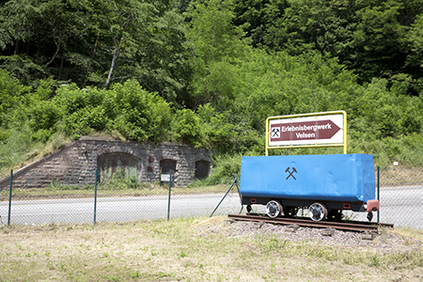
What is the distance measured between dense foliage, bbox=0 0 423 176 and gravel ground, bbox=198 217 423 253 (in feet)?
47.4

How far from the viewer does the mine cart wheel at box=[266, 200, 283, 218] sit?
988 centimetres

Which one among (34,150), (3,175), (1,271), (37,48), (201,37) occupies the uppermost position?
(201,37)

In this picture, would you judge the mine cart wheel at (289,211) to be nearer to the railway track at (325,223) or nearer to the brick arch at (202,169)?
the railway track at (325,223)

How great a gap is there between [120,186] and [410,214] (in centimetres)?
1538

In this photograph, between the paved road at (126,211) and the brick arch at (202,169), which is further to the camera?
the brick arch at (202,169)

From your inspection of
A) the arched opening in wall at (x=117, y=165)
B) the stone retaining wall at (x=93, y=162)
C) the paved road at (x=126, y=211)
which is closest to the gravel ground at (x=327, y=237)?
the paved road at (x=126, y=211)

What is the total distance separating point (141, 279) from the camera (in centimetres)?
603

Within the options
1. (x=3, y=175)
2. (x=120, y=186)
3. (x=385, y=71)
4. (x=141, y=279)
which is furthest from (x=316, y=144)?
(x=385, y=71)

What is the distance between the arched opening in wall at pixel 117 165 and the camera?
21891mm

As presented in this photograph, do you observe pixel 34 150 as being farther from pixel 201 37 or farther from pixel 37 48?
pixel 201 37

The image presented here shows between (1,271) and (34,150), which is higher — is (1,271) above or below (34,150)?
below

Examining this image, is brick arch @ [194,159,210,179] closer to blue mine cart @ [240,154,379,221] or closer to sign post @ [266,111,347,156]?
blue mine cart @ [240,154,379,221]

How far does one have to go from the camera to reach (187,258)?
745 centimetres

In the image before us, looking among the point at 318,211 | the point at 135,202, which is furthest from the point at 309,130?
the point at 135,202
